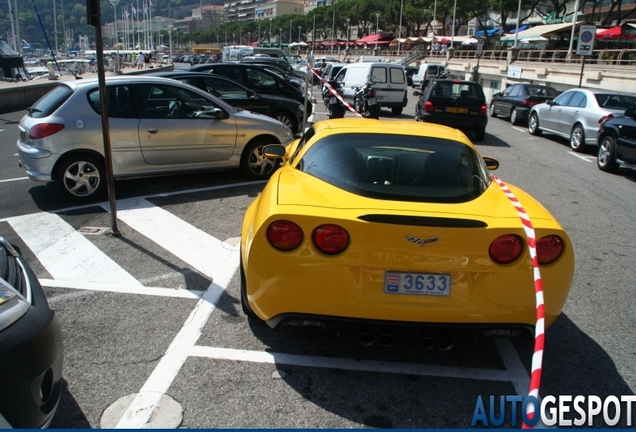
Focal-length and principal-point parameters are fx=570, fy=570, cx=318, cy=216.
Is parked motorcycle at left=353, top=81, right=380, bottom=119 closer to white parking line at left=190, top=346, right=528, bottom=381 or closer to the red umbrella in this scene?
white parking line at left=190, top=346, right=528, bottom=381

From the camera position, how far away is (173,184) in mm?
9102

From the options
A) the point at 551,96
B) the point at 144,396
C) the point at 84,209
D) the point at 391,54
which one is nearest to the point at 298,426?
the point at 144,396

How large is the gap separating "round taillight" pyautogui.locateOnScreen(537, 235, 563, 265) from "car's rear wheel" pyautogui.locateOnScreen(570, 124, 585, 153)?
12.5 meters

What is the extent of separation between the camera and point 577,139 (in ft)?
49.3

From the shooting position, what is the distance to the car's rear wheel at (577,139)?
14795mm

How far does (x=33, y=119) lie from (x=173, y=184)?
7.30 ft

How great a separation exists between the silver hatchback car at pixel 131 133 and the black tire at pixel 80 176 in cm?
1

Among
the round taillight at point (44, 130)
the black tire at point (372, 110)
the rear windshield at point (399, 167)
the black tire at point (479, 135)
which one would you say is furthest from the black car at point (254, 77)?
the rear windshield at point (399, 167)

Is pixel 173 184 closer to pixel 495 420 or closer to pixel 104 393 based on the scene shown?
pixel 104 393

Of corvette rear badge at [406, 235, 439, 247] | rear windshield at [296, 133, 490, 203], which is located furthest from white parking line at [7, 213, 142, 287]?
corvette rear badge at [406, 235, 439, 247]

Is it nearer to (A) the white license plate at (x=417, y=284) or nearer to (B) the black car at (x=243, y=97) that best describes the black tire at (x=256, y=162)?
(B) the black car at (x=243, y=97)

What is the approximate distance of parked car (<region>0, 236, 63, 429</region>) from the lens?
7.93ft

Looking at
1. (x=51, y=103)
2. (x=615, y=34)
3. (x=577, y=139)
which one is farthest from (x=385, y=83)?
(x=615, y=34)

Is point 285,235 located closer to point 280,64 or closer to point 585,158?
point 585,158
